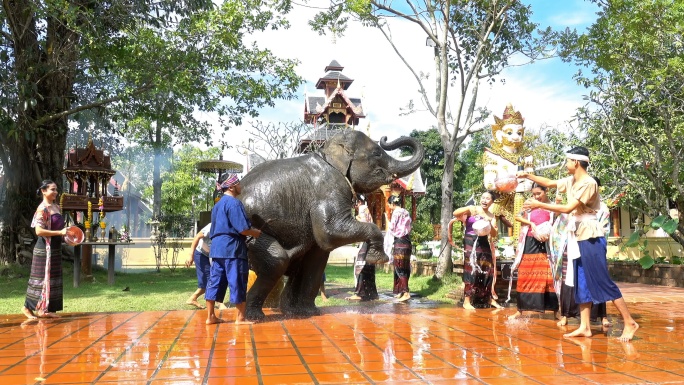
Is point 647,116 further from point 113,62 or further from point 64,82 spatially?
point 64,82

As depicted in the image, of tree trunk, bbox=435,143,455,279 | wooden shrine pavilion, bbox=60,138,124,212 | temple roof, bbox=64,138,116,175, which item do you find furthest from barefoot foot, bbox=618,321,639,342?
temple roof, bbox=64,138,116,175

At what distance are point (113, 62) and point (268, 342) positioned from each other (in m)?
9.23

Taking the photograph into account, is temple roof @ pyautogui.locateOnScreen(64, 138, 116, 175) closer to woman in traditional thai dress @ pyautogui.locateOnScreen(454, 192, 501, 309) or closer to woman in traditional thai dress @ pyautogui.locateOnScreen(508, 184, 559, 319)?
woman in traditional thai dress @ pyautogui.locateOnScreen(454, 192, 501, 309)

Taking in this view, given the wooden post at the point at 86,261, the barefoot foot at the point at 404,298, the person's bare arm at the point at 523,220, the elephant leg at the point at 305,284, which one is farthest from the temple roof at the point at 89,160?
the person's bare arm at the point at 523,220

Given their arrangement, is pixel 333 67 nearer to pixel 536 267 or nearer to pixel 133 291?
pixel 133 291

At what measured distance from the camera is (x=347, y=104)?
29.2 metres

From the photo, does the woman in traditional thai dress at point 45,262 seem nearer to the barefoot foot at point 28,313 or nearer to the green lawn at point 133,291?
the barefoot foot at point 28,313

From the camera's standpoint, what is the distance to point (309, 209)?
5660 mm

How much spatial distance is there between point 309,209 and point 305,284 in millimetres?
903

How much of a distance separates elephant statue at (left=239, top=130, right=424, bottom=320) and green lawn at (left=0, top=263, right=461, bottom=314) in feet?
5.74

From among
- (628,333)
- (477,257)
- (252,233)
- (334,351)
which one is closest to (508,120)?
(477,257)

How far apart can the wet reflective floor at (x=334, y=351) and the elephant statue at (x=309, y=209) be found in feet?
1.45

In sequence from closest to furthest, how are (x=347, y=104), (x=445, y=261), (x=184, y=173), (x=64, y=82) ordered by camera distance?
(x=445, y=261)
(x=64, y=82)
(x=347, y=104)
(x=184, y=173)

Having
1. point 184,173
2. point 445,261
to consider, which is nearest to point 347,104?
point 184,173
